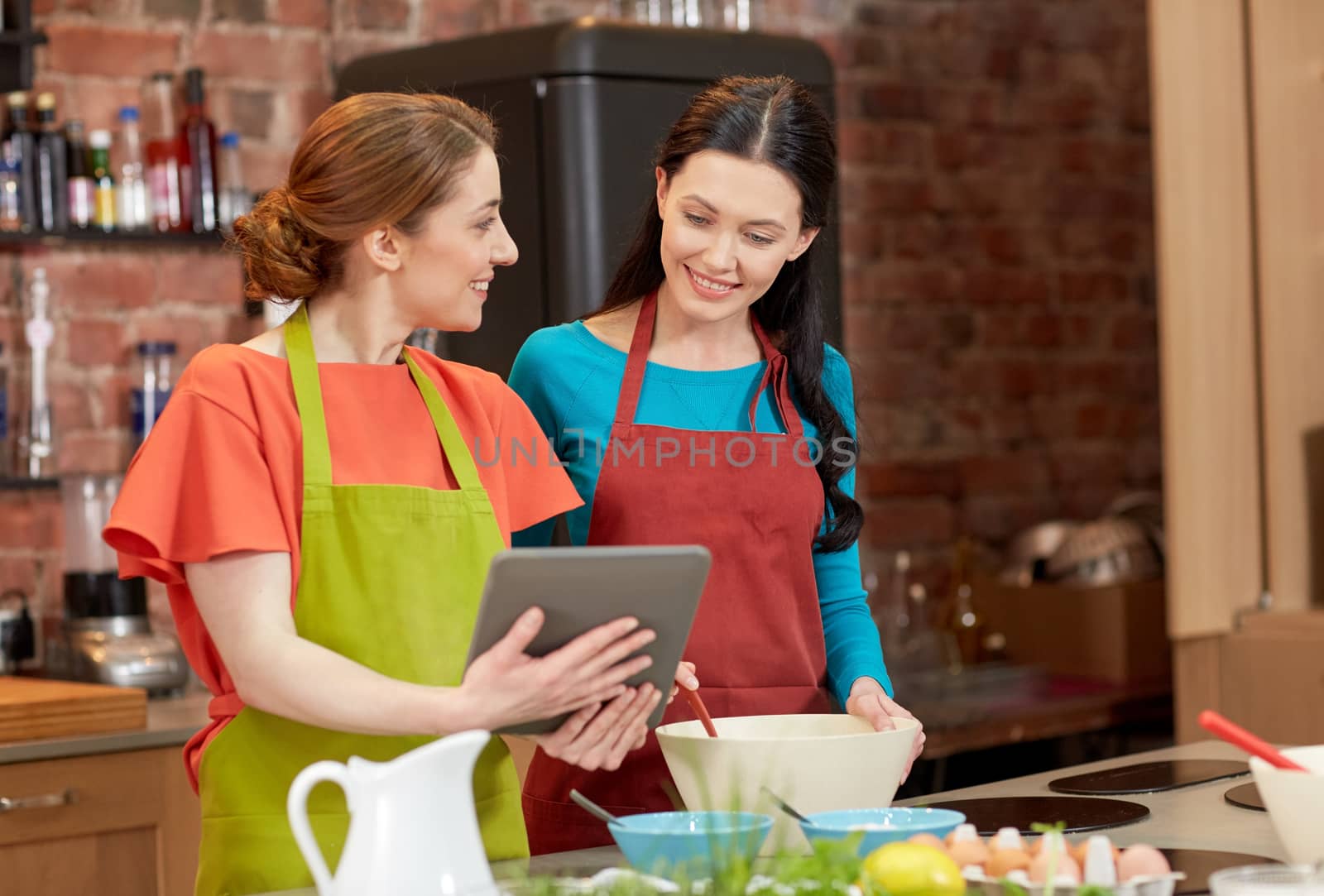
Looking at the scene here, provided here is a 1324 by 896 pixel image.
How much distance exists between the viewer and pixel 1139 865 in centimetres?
113

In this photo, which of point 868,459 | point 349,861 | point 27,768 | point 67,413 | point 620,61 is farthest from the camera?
point 868,459

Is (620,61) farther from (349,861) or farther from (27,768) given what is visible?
(349,861)

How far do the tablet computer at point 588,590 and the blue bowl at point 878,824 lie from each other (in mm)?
183

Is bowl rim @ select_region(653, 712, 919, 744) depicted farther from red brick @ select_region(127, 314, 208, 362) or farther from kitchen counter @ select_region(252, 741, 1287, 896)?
red brick @ select_region(127, 314, 208, 362)

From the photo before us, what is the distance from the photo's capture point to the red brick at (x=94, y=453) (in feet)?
9.18

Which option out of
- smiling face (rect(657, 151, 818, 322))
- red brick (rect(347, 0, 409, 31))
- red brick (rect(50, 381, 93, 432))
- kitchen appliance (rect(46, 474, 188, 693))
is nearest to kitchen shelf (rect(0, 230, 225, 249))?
red brick (rect(50, 381, 93, 432))

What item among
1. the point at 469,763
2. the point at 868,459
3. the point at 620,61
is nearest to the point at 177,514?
the point at 469,763

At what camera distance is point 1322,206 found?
3174 mm

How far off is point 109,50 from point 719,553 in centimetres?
164

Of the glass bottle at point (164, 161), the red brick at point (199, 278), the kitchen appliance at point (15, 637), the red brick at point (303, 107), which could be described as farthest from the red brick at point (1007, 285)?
the kitchen appliance at point (15, 637)

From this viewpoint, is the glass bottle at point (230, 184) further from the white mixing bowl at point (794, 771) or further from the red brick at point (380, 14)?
the white mixing bowl at point (794, 771)

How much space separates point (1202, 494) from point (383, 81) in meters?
1.65

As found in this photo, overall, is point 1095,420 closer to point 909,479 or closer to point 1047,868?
point 909,479

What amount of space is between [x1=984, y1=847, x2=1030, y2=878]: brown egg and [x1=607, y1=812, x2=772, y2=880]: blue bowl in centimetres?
16
